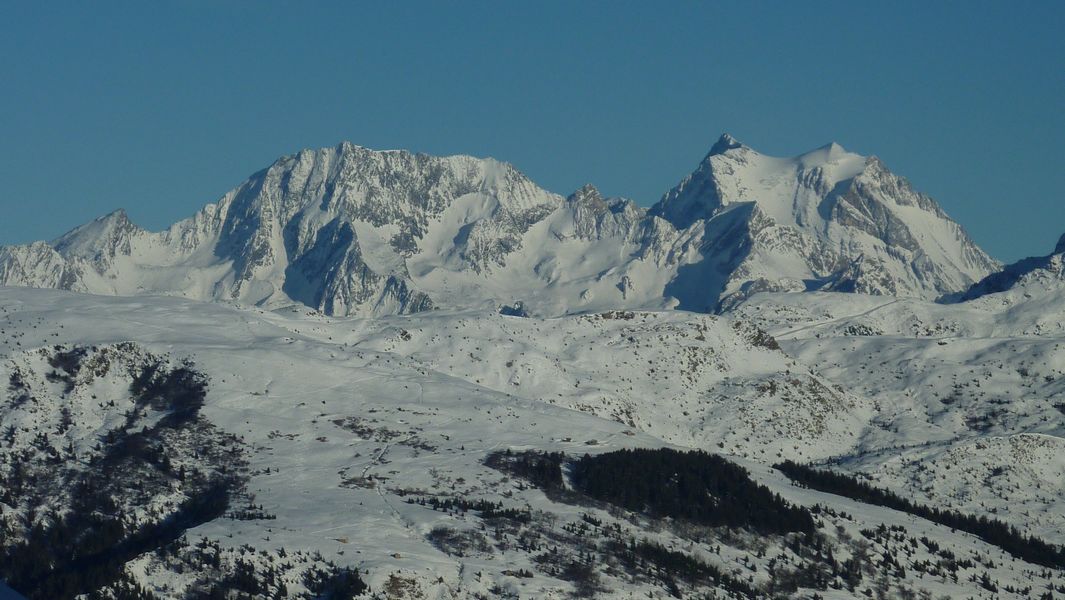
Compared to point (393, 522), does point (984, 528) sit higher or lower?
higher

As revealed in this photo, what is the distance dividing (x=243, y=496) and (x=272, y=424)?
28.5 m

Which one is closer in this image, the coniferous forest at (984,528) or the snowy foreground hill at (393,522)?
the snowy foreground hill at (393,522)

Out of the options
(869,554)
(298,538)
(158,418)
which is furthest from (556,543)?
(158,418)

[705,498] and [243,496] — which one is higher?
[705,498]

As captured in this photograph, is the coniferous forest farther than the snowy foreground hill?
Yes

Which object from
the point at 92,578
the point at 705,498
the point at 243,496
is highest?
the point at 705,498

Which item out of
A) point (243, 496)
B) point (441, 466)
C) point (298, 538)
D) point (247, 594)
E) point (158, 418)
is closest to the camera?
point (247, 594)

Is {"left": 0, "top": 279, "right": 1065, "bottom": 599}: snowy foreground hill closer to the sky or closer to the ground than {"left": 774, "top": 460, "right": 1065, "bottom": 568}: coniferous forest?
closer to the ground

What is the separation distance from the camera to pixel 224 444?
610ft

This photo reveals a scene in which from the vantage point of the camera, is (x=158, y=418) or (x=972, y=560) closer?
(x=972, y=560)

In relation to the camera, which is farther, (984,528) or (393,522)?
(984,528)

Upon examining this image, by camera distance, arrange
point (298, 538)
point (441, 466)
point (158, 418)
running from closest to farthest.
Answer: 1. point (298, 538)
2. point (441, 466)
3. point (158, 418)

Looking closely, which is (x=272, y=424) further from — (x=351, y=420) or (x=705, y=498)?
(x=705, y=498)

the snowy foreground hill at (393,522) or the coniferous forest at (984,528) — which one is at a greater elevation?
the coniferous forest at (984,528)
